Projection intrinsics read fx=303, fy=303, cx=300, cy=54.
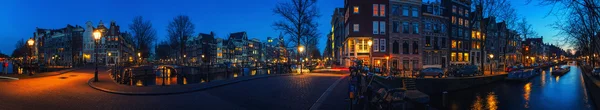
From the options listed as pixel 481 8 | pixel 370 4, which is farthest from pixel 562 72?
pixel 370 4

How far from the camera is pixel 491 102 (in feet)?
78.2

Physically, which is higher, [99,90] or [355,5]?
[355,5]

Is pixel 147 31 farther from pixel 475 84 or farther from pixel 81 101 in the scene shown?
pixel 475 84

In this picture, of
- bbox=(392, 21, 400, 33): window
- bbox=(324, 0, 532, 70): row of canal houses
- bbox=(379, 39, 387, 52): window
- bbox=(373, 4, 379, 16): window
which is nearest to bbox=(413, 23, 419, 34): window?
bbox=(324, 0, 532, 70): row of canal houses

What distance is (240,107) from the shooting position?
10711mm

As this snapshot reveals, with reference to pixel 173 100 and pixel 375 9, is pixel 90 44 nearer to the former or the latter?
pixel 375 9

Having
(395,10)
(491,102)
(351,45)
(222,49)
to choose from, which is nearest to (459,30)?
(395,10)

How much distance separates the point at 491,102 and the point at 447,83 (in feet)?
13.8

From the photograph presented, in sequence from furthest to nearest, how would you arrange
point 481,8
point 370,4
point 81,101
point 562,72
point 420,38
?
point 562,72, point 420,38, point 370,4, point 481,8, point 81,101

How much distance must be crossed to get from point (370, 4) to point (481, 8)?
13.4m

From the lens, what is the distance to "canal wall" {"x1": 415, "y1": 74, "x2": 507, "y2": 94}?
25812 millimetres

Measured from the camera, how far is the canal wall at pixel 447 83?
25812 millimetres

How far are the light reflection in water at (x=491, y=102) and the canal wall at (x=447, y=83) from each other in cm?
252

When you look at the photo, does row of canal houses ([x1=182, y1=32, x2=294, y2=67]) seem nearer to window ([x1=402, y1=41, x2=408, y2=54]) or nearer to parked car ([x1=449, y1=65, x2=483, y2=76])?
window ([x1=402, y1=41, x2=408, y2=54])
